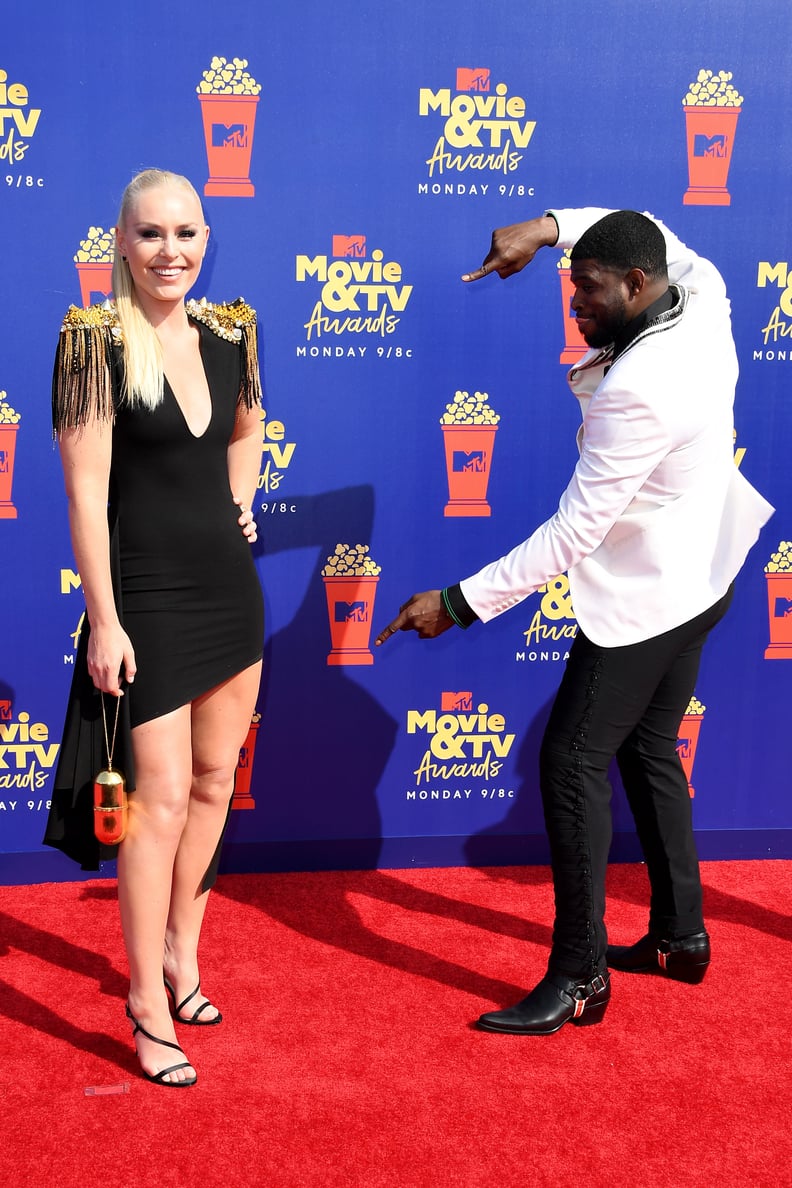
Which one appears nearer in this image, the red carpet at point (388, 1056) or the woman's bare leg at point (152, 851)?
the red carpet at point (388, 1056)

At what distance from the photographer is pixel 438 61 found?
9.39 ft

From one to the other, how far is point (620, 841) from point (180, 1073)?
60.1 inches

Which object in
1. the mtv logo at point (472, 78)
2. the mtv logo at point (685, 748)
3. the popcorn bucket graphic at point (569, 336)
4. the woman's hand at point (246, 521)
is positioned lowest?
the mtv logo at point (685, 748)

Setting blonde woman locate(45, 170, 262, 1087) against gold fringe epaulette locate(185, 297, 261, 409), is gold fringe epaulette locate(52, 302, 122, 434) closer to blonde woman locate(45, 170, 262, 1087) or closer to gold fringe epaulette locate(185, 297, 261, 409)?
blonde woman locate(45, 170, 262, 1087)

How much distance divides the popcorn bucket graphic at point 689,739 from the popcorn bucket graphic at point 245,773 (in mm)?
1155

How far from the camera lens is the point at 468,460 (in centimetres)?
305

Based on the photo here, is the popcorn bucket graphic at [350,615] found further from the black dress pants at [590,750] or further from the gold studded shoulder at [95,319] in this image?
the gold studded shoulder at [95,319]

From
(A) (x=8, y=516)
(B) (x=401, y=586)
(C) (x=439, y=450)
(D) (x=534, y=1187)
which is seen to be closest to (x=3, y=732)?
(A) (x=8, y=516)

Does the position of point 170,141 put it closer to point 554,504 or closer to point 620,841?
point 554,504

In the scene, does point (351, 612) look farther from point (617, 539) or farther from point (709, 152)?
point (709, 152)

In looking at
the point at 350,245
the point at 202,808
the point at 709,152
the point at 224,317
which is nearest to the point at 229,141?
the point at 350,245

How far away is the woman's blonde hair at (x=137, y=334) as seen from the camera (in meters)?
2.01

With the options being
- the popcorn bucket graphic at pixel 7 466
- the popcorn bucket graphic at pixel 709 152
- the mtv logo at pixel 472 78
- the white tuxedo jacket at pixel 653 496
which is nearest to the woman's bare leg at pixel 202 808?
the white tuxedo jacket at pixel 653 496

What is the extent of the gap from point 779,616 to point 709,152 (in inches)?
48.1
